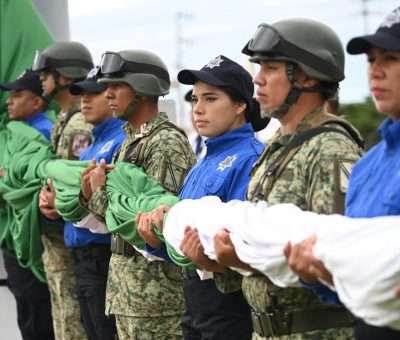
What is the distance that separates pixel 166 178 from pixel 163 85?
0.93 meters

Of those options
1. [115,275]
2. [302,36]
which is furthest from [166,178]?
[302,36]

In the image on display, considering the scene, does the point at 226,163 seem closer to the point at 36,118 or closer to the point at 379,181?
the point at 379,181

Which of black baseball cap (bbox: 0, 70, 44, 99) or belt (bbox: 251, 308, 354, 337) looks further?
black baseball cap (bbox: 0, 70, 44, 99)

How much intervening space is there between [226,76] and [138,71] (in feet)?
4.64

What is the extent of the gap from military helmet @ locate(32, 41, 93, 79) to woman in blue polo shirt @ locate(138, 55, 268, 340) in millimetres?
3478

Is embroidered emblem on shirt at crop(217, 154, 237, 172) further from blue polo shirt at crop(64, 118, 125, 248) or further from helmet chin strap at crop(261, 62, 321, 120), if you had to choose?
blue polo shirt at crop(64, 118, 125, 248)

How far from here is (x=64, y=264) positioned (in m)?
8.96

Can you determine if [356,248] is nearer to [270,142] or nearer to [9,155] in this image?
[270,142]

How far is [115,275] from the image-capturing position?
722 cm

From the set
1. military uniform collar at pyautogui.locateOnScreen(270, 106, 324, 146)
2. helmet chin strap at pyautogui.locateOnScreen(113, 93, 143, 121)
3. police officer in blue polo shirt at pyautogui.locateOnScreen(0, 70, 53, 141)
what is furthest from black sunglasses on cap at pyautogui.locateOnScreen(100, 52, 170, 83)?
police officer in blue polo shirt at pyautogui.locateOnScreen(0, 70, 53, 141)

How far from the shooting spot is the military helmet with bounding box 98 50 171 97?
752 centimetres

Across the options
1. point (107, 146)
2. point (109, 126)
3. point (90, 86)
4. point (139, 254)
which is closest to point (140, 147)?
point (139, 254)

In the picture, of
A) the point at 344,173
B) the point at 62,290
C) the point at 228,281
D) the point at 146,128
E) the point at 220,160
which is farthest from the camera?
the point at 62,290

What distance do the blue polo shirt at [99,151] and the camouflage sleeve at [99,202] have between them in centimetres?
82
